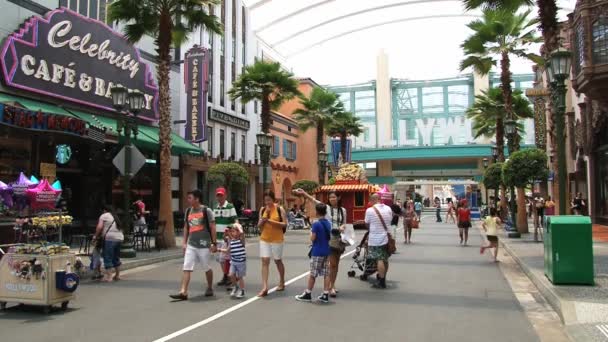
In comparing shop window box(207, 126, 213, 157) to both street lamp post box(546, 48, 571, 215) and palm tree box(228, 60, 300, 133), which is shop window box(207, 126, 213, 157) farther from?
street lamp post box(546, 48, 571, 215)

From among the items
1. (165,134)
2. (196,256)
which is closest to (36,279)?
(196,256)

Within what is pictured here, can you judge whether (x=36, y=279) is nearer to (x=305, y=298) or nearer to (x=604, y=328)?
(x=305, y=298)

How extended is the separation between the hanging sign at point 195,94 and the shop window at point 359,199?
871 cm

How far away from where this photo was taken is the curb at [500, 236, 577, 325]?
719 cm

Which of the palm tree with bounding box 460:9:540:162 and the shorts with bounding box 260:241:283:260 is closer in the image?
the shorts with bounding box 260:241:283:260

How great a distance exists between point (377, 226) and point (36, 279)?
5710mm

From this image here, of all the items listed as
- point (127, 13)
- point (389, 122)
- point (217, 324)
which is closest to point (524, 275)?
point (217, 324)

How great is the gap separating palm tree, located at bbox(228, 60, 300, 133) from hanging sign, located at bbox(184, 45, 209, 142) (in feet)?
5.77

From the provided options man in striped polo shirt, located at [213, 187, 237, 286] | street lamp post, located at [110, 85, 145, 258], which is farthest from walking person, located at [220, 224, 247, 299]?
street lamp post, located at [110, 85, 145, 258]

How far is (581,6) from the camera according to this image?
53.4 ft

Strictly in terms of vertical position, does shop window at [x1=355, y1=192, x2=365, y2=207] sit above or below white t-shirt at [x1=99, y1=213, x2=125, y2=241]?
above

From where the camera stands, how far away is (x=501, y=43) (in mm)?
23719

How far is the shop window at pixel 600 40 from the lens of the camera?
15805mm

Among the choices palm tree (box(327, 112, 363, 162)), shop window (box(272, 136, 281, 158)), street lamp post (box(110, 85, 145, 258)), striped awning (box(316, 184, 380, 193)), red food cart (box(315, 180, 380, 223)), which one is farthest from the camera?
shop window (box(272, 136, 281, 158))
